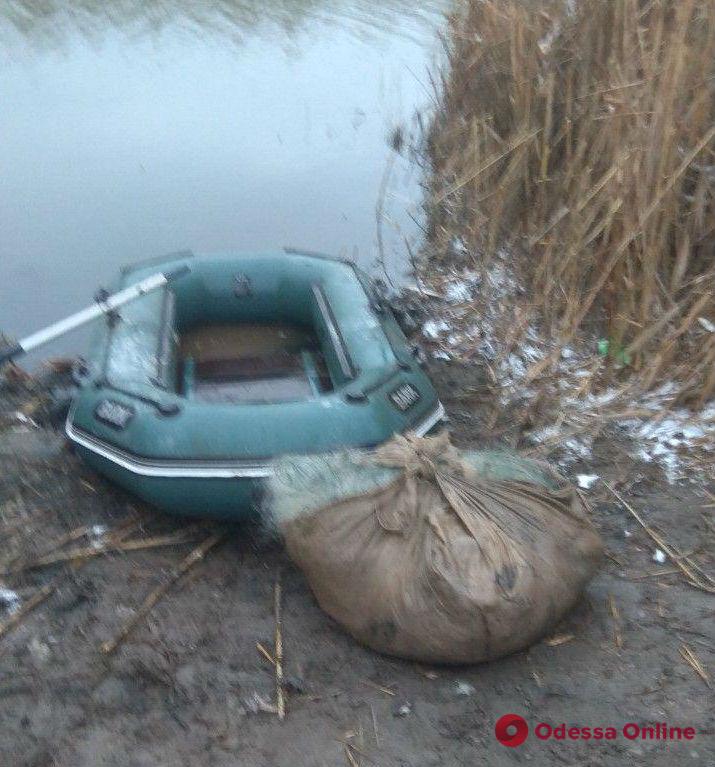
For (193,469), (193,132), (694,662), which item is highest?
(193,469)

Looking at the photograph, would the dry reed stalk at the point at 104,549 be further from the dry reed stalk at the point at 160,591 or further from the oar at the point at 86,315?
the oar at the point at 86,315

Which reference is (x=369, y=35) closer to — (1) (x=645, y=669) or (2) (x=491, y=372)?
(2) (x=491, y=372)

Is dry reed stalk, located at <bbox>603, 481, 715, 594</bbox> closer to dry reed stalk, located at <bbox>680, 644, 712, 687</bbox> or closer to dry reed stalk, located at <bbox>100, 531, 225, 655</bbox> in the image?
dry reed stalk, located at <bbox>680, 644, 712, 687</bbox>

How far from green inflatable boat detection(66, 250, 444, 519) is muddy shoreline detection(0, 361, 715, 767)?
0.87 ft

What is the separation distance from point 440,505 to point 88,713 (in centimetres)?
101

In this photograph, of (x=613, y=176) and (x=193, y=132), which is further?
(x=193, y=132)

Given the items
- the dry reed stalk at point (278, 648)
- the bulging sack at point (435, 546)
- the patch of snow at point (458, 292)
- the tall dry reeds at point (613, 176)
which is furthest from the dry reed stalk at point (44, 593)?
the patch of snow at point (458, 292)

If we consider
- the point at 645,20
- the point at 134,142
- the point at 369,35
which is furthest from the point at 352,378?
the point at 369,35

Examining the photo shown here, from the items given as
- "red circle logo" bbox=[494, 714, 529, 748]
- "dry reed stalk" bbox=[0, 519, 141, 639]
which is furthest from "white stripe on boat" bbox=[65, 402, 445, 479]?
"red circle logo" bbox=[494, 714, 529, 748]

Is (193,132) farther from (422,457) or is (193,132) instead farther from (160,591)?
(422,457)

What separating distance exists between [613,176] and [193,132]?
417cm

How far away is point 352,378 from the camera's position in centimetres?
322

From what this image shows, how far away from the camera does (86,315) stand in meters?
3.48

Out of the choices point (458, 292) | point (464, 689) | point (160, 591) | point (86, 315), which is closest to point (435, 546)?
point (464, 689)
